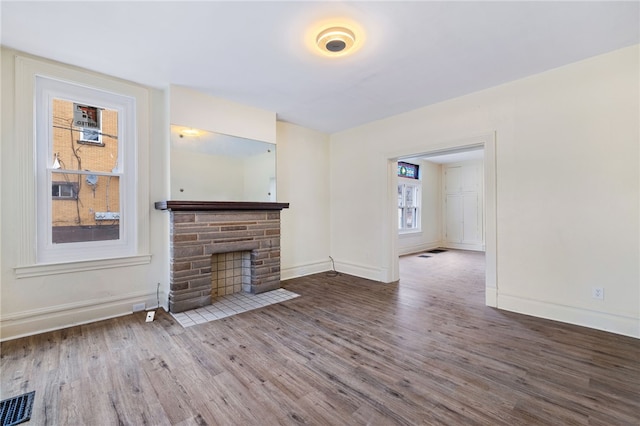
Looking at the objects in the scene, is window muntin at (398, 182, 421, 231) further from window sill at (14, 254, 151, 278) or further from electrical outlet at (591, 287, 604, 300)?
window sill at (14, 254, 151, 278)

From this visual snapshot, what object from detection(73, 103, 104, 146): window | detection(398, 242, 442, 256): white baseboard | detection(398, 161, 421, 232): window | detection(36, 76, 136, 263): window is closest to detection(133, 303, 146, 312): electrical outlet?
detection(36, 76, 136, 263): window

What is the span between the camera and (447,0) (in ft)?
6.17

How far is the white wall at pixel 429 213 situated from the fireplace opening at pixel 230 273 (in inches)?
190

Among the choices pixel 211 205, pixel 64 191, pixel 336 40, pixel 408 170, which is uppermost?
pixel 336 40

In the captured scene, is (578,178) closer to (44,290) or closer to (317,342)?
(317,342)

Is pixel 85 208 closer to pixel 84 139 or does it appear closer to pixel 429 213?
pixel 84 139

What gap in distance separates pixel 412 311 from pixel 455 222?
604 cm

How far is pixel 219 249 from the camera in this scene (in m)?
3.51

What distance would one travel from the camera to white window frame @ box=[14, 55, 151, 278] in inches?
102

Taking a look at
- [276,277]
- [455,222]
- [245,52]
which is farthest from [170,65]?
[455,222]

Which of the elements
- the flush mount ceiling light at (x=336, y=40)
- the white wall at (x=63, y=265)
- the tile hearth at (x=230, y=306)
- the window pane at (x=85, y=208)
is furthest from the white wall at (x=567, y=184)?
the window pane at (x=85, y=208)

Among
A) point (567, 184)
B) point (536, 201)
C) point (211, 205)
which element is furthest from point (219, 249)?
point (567, 184)

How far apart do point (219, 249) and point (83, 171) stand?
165 cm

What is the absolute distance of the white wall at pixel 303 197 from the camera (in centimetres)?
464
